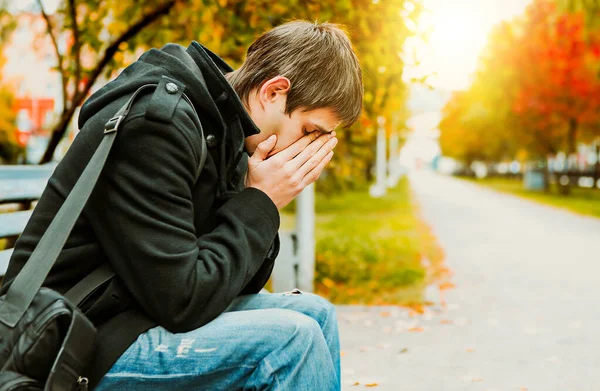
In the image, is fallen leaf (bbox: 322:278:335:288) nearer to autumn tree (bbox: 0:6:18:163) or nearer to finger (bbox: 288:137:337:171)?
autumn tree (bbox: 0:6:18:163)

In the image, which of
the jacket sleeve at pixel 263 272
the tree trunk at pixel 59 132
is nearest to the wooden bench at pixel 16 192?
the jacket sleeve at pixel 263 272

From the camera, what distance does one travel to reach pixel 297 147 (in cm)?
213

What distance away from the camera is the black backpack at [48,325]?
5.16 ft

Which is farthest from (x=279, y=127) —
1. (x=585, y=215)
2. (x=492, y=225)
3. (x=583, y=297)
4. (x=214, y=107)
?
(x=585, y=215)

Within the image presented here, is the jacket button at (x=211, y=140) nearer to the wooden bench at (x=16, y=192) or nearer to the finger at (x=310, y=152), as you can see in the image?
the finger at (x=310, y=152)

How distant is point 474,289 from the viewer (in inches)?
269

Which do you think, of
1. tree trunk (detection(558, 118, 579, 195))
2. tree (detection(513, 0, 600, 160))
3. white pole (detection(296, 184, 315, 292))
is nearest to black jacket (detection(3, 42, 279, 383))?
white pole (detection(296, 184, 315, 292))

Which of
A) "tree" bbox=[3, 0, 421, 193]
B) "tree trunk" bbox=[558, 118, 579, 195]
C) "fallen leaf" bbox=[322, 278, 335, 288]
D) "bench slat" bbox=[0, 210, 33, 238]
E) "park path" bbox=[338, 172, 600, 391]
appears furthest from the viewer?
"tree trunk" bbox=[558, 118, 579, 195]

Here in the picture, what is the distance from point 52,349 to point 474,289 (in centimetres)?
569

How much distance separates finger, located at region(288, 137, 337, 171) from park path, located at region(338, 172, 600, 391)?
191cm

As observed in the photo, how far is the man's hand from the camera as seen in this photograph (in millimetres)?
2062

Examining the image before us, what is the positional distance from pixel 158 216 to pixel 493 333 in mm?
3741

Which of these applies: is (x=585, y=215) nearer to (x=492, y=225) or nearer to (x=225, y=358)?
(x=492, y=225)

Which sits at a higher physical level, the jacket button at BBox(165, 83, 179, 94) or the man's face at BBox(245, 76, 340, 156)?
the jacket button at BBox(165, 83, 179, 94)
